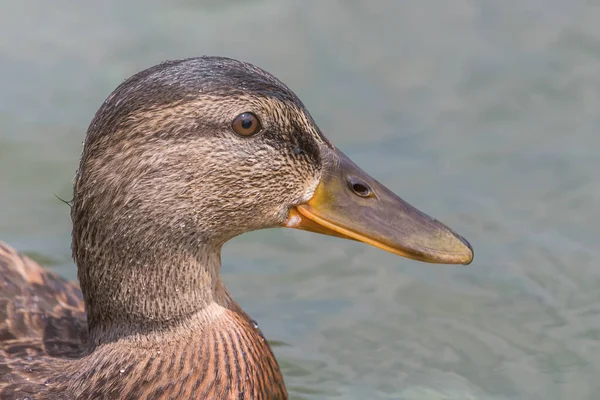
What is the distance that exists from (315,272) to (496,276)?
1079 millimetres

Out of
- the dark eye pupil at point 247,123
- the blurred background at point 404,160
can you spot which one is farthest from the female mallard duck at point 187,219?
the blurred background at point 404,160

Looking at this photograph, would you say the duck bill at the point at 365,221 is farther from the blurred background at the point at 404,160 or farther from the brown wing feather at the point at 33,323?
the blurred background at the point at 404,160

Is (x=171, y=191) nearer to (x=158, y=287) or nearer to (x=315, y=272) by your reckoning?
(x=158, y=287)

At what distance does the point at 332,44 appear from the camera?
7.53m

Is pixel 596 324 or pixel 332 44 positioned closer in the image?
pixel 596 324

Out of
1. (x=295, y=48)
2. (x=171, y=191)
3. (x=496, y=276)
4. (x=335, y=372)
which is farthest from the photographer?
(x=295, y=48)

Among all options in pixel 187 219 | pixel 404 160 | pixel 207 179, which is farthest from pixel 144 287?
pixel 404 160

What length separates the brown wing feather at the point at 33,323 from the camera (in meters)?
4.39

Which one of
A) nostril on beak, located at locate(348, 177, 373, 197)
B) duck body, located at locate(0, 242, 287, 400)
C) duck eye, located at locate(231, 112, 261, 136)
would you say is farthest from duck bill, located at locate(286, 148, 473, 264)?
duck body, located at locate(0, 242, 287, 400)

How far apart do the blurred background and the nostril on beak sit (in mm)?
1708

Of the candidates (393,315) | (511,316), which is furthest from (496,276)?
(393,315)

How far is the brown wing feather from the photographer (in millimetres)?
4395

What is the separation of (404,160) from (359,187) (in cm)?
255

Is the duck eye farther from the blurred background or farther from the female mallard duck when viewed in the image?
the blurred background
